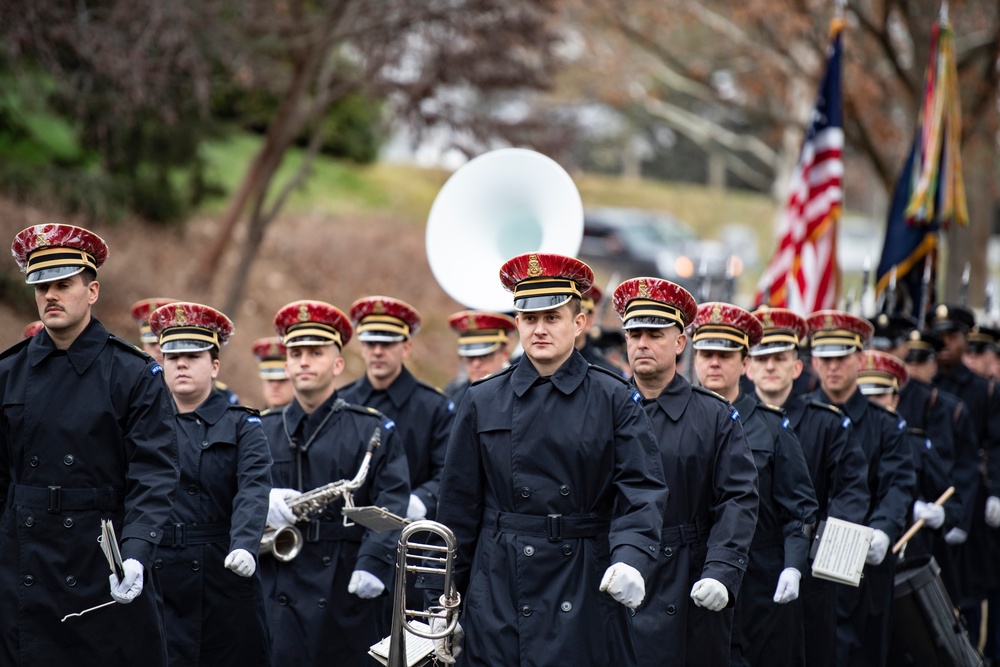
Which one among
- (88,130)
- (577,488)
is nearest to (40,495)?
(577,488)

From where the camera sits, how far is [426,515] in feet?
25.5

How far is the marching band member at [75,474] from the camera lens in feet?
17.2

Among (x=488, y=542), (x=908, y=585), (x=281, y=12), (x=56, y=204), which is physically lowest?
(x=908, y=585)

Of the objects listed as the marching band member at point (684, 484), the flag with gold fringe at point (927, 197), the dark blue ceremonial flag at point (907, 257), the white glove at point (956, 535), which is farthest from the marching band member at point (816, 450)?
the dark blue ceremonial flag at point (907, 257)

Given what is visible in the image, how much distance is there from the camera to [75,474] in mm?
5293

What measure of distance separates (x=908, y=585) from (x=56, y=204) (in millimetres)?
10815

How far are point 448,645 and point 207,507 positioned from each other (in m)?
1.67

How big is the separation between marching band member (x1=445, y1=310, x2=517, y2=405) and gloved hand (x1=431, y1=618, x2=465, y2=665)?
4014 mm

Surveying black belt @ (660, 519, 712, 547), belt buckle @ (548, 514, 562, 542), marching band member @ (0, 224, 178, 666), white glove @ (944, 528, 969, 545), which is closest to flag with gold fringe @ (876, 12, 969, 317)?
white glove @ (944, 528, 969, 545)

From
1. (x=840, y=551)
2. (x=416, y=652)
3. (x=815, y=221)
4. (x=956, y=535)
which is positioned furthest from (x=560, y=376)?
(x=815, y=221)

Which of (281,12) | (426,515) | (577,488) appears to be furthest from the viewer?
(281,12)

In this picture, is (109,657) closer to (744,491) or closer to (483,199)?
(744,491)

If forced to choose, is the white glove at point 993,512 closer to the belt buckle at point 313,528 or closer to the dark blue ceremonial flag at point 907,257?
the dark blue ceremonial flag at point 907,257

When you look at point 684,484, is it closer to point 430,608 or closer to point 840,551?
point 840,551
